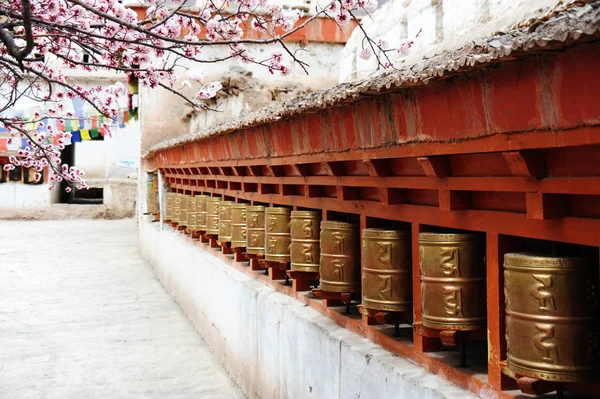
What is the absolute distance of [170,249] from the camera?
12.0 m

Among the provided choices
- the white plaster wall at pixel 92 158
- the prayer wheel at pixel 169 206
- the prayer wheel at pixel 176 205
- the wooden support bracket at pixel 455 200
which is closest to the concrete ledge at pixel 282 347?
the wooden support bracket at pixel 455 200

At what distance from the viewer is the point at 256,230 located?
6402 mm

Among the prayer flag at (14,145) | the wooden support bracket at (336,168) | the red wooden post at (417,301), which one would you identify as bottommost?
the red wooden post at (417,301)

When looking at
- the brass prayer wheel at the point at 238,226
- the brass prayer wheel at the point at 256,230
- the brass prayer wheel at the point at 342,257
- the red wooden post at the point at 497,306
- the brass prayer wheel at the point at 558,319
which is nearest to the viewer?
the brass prayer wheel at the point at 558,319

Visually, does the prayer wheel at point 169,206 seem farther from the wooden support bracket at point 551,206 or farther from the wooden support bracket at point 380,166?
the wooden support bracket at point 551,206

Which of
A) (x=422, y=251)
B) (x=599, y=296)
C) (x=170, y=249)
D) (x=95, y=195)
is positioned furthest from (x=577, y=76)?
(x=95, y=195)

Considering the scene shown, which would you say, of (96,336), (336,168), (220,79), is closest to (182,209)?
(96,336)

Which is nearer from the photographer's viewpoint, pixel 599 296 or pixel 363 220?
pixel 599 296

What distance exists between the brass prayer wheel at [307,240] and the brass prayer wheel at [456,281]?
1896mm

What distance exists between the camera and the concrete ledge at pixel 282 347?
3617 millimetres

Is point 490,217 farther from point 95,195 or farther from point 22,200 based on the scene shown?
point 95,195

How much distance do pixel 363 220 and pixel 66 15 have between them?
3585 millimetres

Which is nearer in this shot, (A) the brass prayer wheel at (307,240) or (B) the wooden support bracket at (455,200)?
(B) the wooden support bracket at (455,200)

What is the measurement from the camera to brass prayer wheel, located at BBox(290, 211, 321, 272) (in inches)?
201
